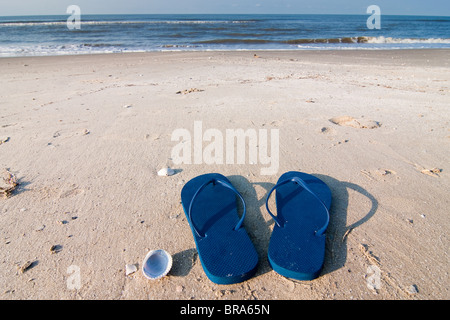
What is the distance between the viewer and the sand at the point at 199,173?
49.9 inches

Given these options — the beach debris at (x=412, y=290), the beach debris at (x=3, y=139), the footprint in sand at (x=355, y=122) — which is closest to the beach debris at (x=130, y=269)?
the beach debris at (x=412, y=290)

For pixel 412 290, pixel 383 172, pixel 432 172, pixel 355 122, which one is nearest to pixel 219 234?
pixel 412 290

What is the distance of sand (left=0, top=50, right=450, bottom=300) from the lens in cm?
127

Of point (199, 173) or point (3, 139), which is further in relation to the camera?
point (3, 139)

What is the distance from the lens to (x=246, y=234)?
1523mm

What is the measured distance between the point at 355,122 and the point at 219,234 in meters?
2.18

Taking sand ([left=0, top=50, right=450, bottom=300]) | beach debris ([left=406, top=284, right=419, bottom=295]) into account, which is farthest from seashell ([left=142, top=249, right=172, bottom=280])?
beach debris ([left=406, top=284, right=419, bottom=295])

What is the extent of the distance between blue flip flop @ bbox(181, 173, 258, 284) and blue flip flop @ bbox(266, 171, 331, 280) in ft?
0.50

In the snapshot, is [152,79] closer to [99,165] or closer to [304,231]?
[99,165]

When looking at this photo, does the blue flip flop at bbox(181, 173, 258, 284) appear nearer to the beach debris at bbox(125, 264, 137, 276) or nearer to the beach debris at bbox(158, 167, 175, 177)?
the beach debris at bbox(158, 167, 175, 177)

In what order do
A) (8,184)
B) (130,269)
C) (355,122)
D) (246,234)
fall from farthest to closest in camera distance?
1. (355,122)
2. (8,184)
3. (246,234)
4. (130,269)

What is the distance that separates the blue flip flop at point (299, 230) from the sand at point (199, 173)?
2.3 inches

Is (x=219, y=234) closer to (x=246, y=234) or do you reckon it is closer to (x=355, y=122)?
(x=246, y=234)
